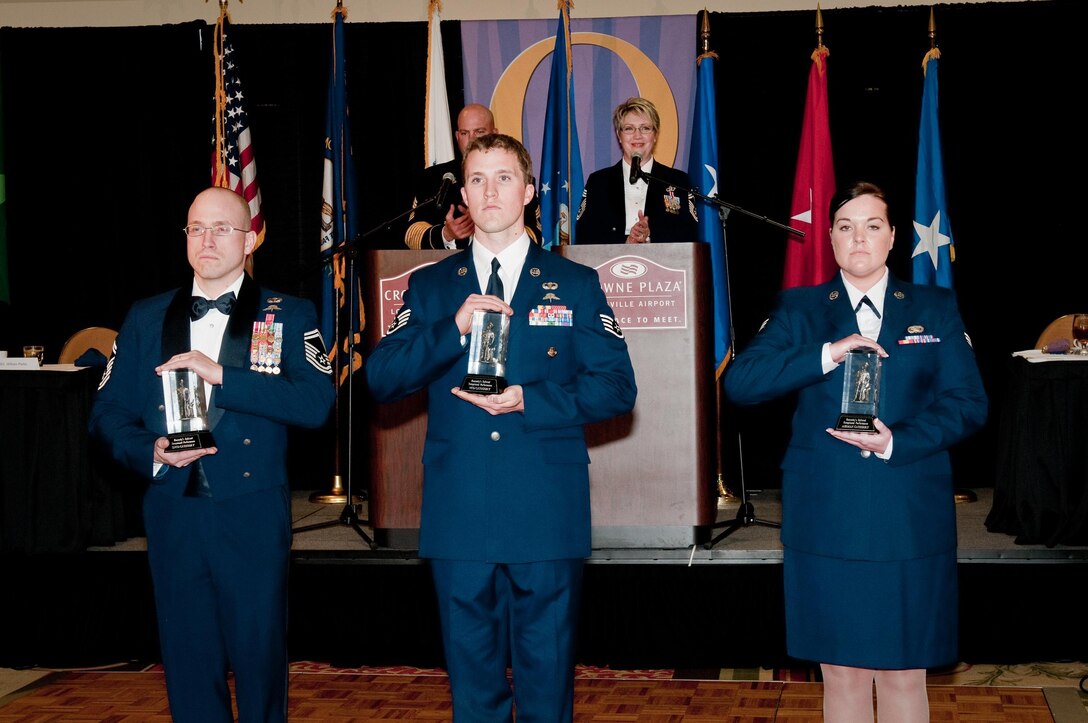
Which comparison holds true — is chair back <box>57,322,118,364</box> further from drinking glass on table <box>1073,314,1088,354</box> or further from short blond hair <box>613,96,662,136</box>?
drinking glass on table <box>1073,314,1088,354</box>

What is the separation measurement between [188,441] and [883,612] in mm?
1699

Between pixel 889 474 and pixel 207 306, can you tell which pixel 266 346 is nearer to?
pixel 207 306

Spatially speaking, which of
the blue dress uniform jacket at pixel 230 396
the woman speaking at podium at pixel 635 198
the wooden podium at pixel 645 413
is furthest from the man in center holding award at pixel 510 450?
the woman speaking at podium at pixel 635 198

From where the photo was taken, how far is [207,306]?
9.64 ft

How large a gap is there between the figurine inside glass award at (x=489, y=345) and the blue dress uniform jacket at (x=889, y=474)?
0.75 meters

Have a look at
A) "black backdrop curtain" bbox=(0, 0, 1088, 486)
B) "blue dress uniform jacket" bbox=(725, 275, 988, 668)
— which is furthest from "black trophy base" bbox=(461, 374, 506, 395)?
"black backdrop curtain" bbox=(0, 0, 1088, 486)

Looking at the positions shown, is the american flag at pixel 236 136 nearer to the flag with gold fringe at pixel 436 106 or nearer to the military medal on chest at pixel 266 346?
the flag with gold fringe at pixel 436 106

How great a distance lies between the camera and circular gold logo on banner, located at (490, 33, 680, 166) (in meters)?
6.83

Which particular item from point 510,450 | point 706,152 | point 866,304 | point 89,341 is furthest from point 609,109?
point 510,450

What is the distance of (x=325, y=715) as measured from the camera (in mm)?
4145

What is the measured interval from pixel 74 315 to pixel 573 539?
5580 millimetres

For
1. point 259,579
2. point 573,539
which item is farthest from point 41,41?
point 573,539

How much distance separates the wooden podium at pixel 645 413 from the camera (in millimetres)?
4488

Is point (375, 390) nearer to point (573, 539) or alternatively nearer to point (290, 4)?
point (573, 539)
